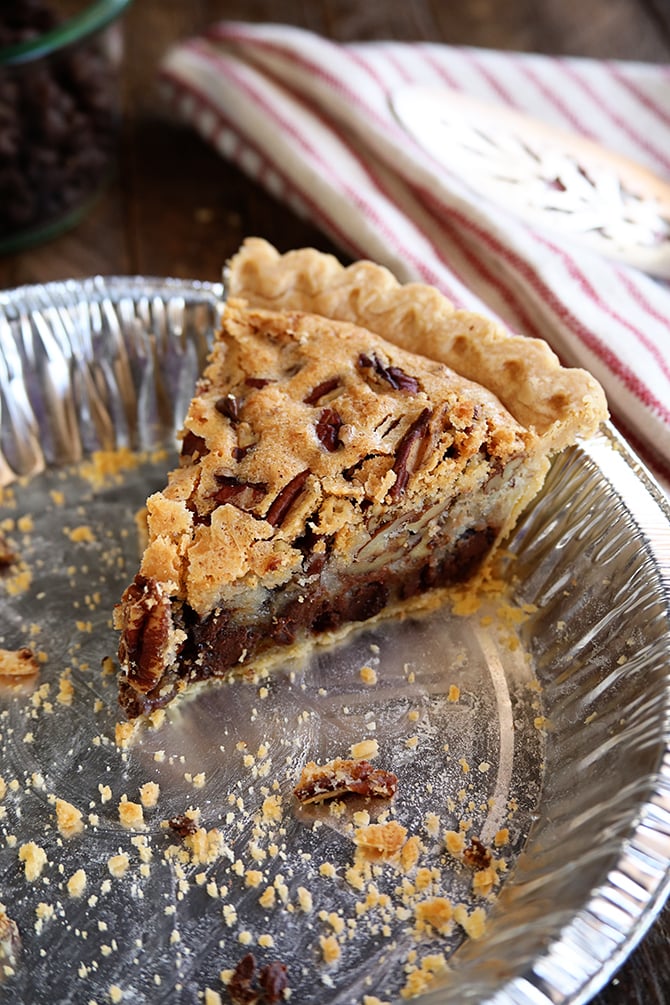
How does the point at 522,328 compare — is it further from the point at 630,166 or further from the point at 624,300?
the point at 630,166


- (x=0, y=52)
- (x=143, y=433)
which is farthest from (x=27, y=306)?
(x=0, y=52)

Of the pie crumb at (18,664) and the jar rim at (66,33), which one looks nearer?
the pie crumb at (18,664)

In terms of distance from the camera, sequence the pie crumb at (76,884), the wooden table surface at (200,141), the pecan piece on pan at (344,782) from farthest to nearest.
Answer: the wooden table surface at (200,141) → the pecan piece on pan at (344,782) → the pie crumb at (76,884)

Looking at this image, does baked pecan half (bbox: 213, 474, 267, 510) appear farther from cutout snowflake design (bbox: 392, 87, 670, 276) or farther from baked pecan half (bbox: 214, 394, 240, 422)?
cutout snowflake design (bbox: 392, 87, 670, 276)

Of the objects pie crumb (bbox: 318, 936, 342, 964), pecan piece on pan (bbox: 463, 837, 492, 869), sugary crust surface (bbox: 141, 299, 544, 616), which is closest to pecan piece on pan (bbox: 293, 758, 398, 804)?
pecan piece on pan (bbox: 463, 837, 492, 869)

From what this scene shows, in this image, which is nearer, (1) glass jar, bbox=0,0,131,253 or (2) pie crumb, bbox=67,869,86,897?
(2) pie crumb, bbox=67,869,86,897

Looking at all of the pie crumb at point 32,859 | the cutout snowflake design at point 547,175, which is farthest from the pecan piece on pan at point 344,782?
the cutout snowflake design at point 547,175

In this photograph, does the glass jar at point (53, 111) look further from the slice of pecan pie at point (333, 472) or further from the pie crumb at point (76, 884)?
the pie crumb at point (76, 884)

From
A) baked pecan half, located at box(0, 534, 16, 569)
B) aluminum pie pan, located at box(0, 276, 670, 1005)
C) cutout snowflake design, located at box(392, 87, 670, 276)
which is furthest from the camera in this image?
cutout snowflake design, located at box(392, 87, 670, 276)
